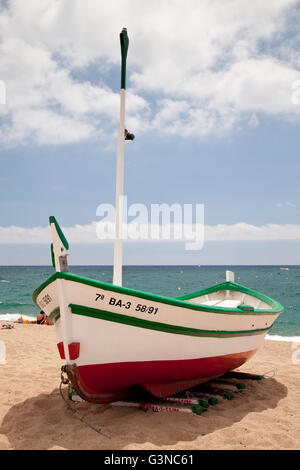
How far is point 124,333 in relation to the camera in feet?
15.9

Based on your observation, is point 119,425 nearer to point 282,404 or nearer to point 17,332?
point 282,404

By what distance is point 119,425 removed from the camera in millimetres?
4980

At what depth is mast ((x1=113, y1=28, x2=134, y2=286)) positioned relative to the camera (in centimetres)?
593

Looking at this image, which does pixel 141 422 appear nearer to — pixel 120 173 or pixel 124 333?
pixel 124 333

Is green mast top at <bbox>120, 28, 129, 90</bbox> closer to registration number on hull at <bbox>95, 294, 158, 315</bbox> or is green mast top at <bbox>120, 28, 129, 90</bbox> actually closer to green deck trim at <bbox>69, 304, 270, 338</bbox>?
registration number on hull at <bbox>95, 294, 158, 315</bbox>

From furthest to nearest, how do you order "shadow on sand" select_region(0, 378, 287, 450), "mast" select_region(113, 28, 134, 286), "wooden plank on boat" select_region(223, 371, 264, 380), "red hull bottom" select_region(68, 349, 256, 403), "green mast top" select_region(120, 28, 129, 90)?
1. "wooden plank on boat" select_region(223, 371, 264, 380)
2. "green mast top" select_region(120, 28, 129, 90)
3. "mast" select_region(113, 28, 134, 286)
4. "red hull bottom" select_region(68, 349, 256, 403)
5. "shadow on sand" select_region(0, 378, 287, 450)

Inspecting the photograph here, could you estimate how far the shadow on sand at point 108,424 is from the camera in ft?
14.8

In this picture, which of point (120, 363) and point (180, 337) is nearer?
point (120, 363)

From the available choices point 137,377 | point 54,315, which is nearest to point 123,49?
point 54,315

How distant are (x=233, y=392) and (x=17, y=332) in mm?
10277

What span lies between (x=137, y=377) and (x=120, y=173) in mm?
3535

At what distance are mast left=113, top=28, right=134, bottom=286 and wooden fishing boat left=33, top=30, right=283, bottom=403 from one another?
0.02 metres

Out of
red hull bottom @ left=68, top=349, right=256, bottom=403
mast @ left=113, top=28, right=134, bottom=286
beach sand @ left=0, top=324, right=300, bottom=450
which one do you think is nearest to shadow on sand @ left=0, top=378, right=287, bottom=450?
beach sand @ left=0, top=324, right=300, bottom=450

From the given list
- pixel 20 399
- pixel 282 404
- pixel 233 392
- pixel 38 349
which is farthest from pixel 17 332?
pixel 282 404
